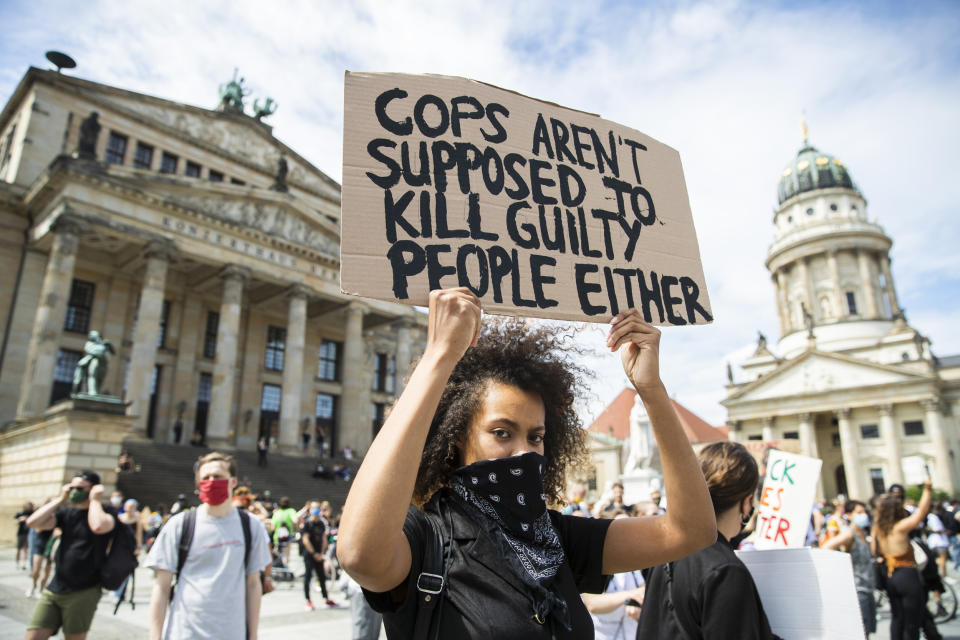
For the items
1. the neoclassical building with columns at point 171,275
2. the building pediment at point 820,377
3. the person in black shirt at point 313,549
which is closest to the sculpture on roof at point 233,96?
the neoclassical building with columns at point 171,275

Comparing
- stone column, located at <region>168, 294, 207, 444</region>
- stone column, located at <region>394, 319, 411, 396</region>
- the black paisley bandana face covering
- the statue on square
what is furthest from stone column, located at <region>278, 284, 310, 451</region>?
the black paisley bandana face covering

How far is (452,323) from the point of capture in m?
1.64

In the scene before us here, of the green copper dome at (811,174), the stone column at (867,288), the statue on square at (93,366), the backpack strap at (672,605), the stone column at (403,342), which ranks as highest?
the green copper dome at (811,174)

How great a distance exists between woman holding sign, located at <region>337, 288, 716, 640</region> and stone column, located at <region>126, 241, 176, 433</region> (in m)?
24.8

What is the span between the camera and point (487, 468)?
5.85 feet

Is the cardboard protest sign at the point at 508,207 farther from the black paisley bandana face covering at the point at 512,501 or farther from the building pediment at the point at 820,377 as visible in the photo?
the building pediment at the point at 820,377

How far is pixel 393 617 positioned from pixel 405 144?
5.22 ft

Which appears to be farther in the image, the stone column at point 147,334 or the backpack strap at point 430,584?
the stone column at point 147,334

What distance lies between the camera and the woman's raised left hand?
6.75 ft

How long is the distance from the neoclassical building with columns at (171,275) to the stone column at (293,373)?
0.07 m

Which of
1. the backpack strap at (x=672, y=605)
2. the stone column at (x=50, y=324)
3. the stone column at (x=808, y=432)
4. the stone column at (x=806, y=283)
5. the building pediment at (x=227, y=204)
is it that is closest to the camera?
the backpack strap at (x=672, y=605)

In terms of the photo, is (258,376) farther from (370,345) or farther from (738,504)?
(738,504)

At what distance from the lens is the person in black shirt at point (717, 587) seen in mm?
2201

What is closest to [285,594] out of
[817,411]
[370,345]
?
[370,345]
